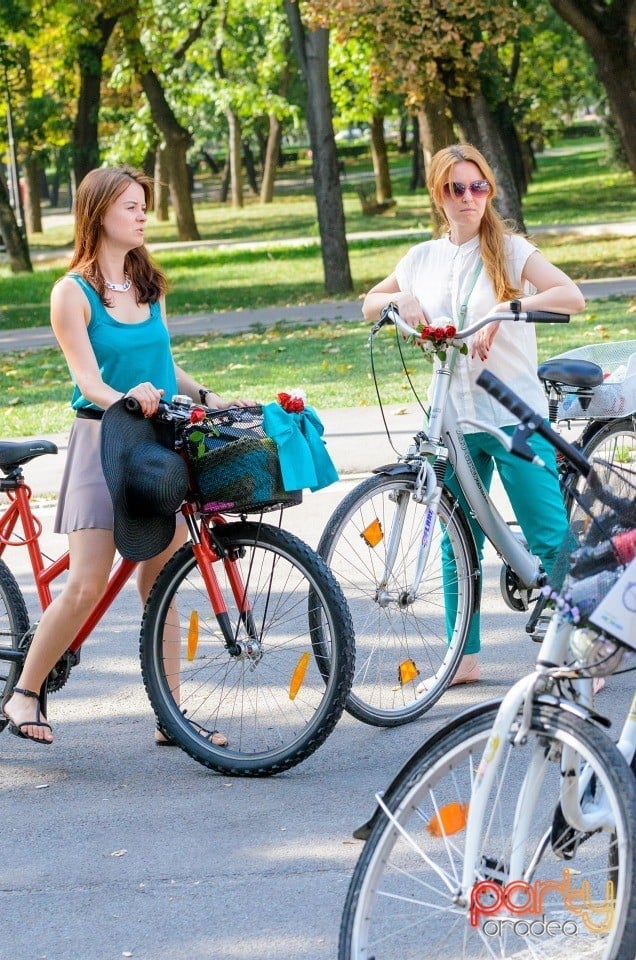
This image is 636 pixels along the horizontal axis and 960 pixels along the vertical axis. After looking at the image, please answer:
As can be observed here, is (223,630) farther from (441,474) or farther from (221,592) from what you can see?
(441,474)

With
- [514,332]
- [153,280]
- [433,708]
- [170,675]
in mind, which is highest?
[153,280]

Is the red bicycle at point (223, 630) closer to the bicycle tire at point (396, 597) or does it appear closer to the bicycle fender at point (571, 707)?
A: the bicycle tire at point (396, 597)

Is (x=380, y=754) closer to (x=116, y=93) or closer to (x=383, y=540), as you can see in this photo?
(x=383, y=540)

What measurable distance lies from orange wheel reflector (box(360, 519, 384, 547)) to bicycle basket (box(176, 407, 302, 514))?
0.54 meters

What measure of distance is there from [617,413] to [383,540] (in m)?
1.33

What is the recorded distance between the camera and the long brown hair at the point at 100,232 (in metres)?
4.64

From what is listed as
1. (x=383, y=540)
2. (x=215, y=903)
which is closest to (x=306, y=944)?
(x=215, y=903)

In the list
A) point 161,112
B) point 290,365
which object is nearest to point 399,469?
point 290,365

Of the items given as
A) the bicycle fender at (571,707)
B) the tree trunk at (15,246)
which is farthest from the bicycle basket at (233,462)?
the tree trunk at (15,246)

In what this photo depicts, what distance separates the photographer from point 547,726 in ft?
8.71

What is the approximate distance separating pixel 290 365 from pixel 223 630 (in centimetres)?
949

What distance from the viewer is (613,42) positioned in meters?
19.3

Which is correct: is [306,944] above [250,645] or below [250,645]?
below

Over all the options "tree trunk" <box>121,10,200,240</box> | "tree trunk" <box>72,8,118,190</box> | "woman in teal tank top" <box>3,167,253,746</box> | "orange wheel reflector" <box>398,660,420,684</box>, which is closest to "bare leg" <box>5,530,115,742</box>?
"woman in teal tank top" <box>3,167,253,746</box>
